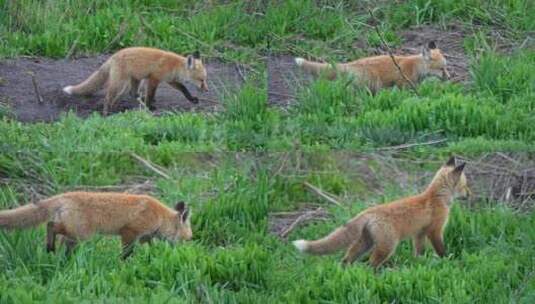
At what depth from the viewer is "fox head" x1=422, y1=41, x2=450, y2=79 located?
12094 mm

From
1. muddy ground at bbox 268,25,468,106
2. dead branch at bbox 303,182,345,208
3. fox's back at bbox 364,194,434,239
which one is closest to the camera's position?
fox's back at bbox 364,194,434,239

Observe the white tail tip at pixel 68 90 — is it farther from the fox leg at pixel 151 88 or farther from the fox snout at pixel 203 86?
the fox snout at pixel 203 86

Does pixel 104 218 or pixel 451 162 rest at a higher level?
pixel 451 162

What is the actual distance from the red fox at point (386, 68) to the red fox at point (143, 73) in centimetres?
101

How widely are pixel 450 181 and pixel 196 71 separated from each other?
3.53 m

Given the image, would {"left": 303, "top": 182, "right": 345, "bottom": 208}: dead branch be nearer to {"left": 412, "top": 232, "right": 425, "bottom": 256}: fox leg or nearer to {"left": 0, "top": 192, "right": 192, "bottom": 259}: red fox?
{"left": 412, "top": 232, "right": 425, "bottom": 256}: fox leg

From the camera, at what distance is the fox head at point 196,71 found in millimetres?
12141

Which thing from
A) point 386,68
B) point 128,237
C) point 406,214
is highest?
point 386,68

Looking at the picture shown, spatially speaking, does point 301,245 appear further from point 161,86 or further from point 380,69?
point 161,86

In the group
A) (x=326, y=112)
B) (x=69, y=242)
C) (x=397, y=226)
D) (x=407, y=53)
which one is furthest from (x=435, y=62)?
(x=69, y=242)

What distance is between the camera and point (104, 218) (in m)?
8.93

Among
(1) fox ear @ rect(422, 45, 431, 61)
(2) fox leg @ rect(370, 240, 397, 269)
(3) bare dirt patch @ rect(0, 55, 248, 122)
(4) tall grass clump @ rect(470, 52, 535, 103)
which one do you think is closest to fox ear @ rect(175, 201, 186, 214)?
(2) fox leg @ rect(370, 240, 397, 269)

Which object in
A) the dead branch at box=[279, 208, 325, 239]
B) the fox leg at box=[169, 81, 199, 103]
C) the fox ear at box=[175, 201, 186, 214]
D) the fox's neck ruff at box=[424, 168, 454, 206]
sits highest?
the fox's neck ruff at box=[424, 168, 454, 206]

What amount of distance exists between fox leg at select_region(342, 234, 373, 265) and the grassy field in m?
0.23
